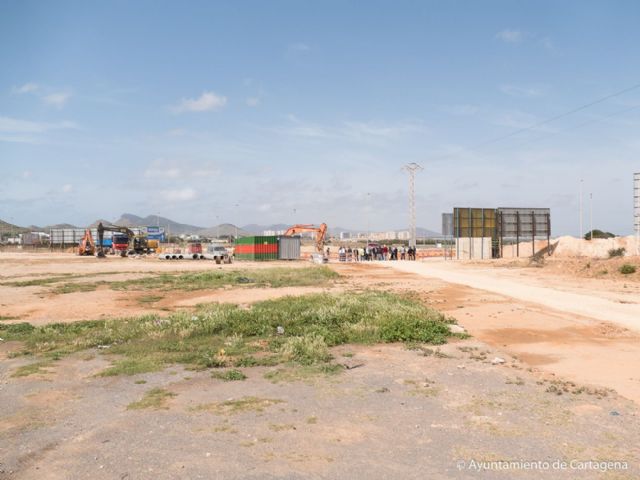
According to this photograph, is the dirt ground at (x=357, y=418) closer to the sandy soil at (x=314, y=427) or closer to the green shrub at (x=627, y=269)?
the sandy soil at (x=314, y=427)

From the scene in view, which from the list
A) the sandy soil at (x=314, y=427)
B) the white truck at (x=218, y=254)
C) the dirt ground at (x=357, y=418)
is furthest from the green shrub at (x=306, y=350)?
the white truck at (x=218, y=254)

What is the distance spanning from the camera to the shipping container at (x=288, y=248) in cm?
6216

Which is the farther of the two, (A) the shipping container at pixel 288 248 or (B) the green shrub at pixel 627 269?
(A) the shipping container at pixel 288 248

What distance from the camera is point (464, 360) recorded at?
11.0m

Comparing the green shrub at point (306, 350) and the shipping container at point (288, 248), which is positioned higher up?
the shipping container at point (288, 248)

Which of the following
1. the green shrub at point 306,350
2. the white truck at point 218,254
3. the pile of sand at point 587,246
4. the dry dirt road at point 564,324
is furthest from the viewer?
the pile of sand at point 587,246

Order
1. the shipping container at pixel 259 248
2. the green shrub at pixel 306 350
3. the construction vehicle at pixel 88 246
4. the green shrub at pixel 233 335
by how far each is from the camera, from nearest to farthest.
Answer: the green shrub at pixel 306 350 → the green shrub at pixel 233 335 → the shipping container at pixel 259 248 → the construction vehicle at pixel 88 246

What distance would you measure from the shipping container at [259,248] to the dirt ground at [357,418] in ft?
158

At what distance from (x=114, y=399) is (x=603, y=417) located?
7.42 metres

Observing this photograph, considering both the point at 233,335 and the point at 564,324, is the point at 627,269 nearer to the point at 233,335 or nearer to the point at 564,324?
the point at 564,324

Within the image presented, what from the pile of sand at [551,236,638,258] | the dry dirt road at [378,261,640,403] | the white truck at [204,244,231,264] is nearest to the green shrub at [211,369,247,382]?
the dry dirt road at [378,261,640,403]

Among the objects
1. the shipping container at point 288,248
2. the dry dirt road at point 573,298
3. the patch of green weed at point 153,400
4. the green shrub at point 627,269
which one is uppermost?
the shipping container at point 288,248

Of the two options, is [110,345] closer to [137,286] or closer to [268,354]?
[268,354]

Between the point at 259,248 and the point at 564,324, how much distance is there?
47976 millimetres
